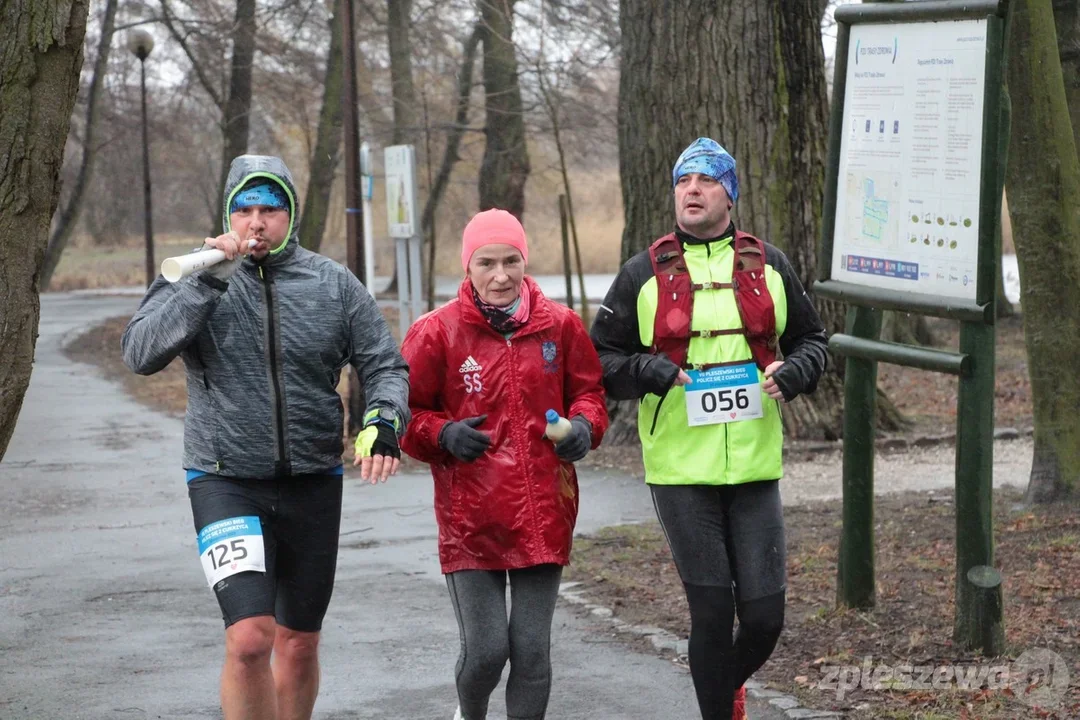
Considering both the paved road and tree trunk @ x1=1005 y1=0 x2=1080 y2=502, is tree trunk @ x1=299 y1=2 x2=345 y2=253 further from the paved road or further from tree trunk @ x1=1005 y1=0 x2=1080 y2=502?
tree trunk @ x1=1005 y1=0 x2=1080 y2=502

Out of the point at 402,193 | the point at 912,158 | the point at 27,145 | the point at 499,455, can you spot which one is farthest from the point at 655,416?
the point at 402,193

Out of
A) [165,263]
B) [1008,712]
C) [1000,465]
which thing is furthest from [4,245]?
[1000,465]

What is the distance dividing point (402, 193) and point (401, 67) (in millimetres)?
11515

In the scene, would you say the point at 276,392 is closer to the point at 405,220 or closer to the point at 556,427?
the point at 556,427

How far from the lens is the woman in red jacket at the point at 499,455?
4.29m

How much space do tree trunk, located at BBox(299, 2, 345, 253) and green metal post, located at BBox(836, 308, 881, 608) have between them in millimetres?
20335

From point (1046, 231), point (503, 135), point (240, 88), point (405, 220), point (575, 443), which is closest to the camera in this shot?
point (575, 443)

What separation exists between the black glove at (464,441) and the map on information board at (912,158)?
2067 millimetres

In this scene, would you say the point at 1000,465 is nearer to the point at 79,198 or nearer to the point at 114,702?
the point at 114,702

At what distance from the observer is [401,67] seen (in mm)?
26203

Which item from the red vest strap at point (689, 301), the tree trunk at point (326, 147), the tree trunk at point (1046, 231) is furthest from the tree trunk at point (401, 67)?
the red vest strap at point (689, 301)

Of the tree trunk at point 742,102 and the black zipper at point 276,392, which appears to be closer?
the black zipper at point 276,392

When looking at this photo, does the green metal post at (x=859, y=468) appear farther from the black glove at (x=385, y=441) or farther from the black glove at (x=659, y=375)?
the black glove at (x=385, y=441)

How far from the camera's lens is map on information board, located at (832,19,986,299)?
5.29 meters
